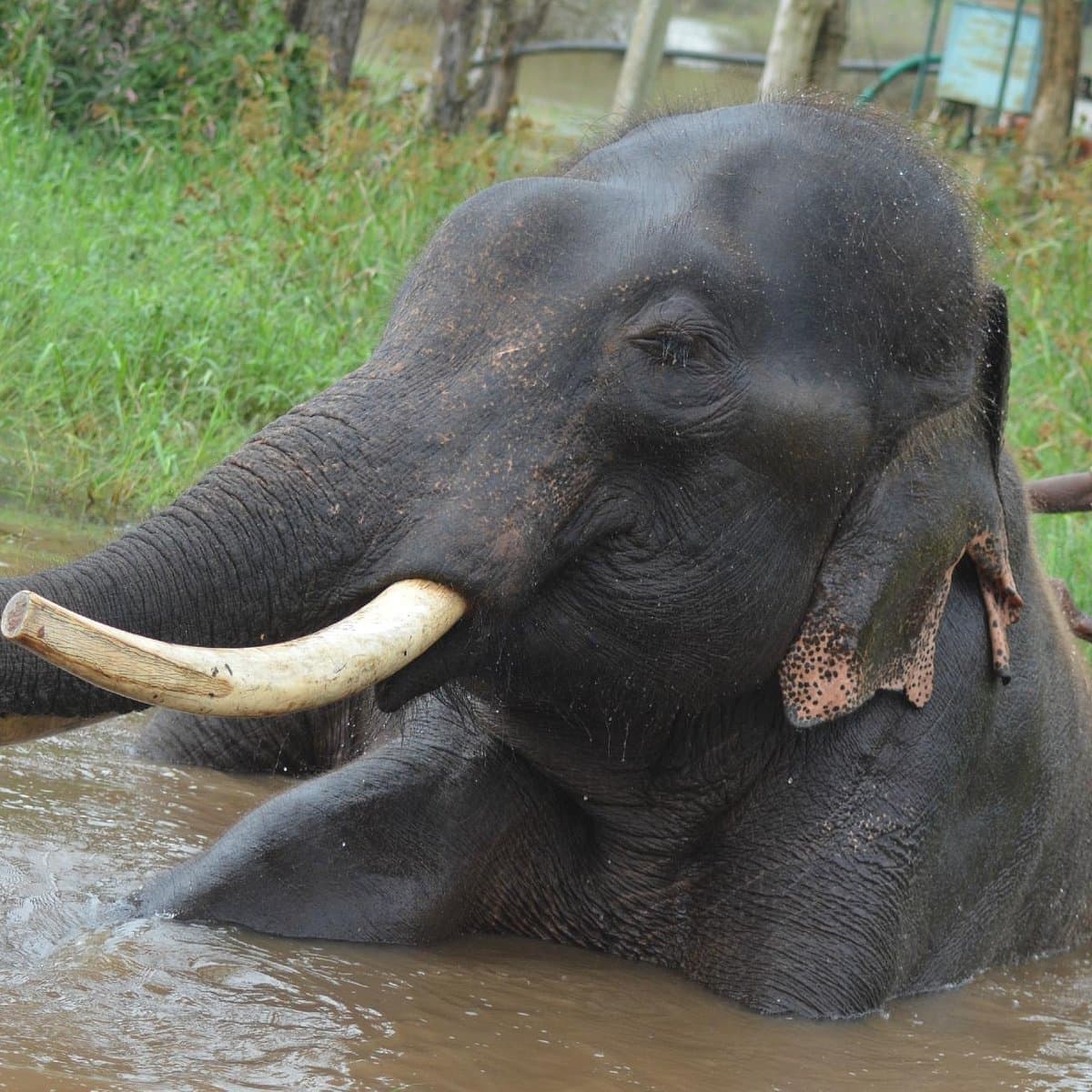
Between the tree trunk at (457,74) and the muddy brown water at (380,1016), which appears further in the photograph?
the tree trunk at (457,74)

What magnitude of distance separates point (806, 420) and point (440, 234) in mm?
618

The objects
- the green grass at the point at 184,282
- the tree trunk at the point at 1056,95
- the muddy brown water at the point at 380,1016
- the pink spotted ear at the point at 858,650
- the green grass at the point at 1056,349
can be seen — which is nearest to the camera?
the muddy brown water at the point at 380,1016

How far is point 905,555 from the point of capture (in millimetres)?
3316

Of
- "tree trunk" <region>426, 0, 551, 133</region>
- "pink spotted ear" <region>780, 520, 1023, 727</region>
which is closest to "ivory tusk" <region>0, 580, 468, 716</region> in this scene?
"pink spotted ear" <region>780, 520, 1023, 727</region>

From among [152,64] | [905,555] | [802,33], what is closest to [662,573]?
[905,555]

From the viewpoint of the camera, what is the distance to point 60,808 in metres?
3.97

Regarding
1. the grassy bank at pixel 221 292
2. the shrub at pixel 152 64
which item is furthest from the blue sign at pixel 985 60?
the shrub at pixel 152 64

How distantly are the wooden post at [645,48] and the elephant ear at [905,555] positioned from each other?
7918mm

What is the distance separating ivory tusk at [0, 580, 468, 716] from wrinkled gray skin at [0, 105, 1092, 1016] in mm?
73

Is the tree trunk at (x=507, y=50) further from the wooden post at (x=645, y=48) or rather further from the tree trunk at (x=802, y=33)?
the tree trunk at (x=802, y=33)

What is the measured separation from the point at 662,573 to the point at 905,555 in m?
0.44

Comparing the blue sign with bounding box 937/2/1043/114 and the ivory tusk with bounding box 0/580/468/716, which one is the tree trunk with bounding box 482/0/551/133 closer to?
the blue sign with bounding box 937/2/1043/114

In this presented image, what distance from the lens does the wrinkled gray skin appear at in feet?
9.53

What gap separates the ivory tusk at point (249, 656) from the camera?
2.33 meters
